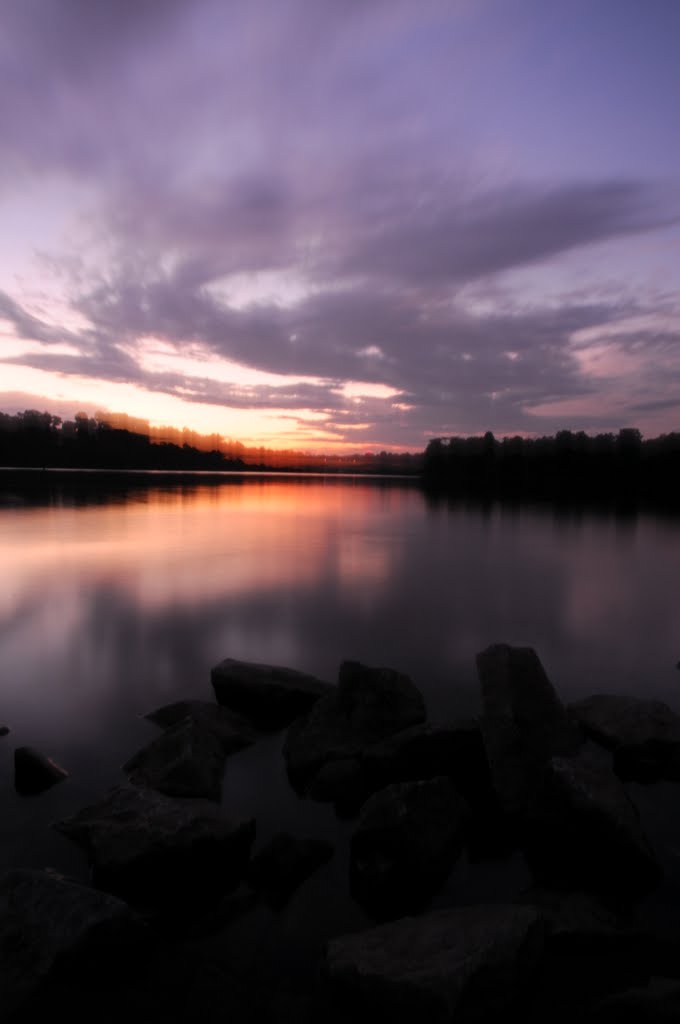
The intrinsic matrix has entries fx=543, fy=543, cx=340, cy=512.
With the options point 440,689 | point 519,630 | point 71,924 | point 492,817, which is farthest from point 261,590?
point 71,924

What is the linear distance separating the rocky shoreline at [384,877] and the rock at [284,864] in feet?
0.05

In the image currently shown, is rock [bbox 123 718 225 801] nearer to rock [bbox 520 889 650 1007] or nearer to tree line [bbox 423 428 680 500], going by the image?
rock [bbox 520 889 650 1007]

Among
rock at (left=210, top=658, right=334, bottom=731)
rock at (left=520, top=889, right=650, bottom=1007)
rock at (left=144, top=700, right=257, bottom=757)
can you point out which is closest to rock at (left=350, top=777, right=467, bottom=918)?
rock at (left=520, top=889, right=650, bottom=1007)

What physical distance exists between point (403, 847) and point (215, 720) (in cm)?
415

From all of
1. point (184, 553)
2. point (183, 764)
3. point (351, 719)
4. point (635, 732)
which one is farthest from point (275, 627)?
point (184, 553)

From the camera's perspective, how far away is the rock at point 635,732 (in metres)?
7.54

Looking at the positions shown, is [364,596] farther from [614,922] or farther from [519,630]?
[614,922]

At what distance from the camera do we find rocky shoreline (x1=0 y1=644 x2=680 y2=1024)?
13.5ft

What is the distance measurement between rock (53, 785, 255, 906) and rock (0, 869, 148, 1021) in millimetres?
636

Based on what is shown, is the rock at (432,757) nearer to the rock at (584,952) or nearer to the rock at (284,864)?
the rock at (284,864)

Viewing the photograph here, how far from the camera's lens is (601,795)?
5.67 meters

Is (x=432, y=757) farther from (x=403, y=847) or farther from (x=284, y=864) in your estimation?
(x=284, y=864)

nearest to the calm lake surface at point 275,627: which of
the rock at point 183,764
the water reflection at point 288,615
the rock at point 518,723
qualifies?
the water reflection at point 288,615

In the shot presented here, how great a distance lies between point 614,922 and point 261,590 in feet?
54.9
